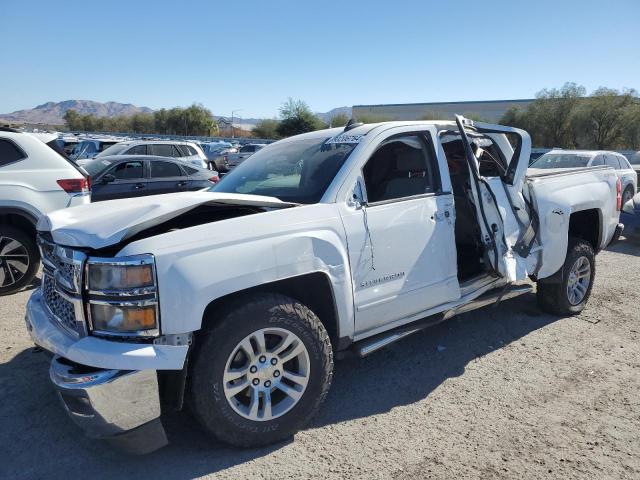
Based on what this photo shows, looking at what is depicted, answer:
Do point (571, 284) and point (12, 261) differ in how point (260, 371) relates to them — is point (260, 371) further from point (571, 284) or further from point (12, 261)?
point (12, 261)

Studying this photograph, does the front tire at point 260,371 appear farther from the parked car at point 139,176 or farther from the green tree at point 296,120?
the green tree at point 296,120

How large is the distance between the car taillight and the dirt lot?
73.9 inches

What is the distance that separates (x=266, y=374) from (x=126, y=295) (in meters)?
0.95

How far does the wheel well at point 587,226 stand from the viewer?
543 cm

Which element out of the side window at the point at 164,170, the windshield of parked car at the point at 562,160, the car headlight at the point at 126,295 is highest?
the side window at the point at 164,170

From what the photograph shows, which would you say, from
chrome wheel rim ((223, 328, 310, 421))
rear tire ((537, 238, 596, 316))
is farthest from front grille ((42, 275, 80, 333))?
rear tire ((537, 238, 596, 316))

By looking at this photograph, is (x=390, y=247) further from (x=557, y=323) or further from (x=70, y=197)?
(x=70, y=197)

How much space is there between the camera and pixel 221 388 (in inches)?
107

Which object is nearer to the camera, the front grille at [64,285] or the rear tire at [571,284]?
the front grille at [64,285]

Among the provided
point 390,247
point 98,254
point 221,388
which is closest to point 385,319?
point 390,247

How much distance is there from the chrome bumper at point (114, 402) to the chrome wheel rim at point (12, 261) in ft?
12.8

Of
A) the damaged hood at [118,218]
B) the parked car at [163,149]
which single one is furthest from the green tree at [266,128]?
the damaged hood at [118,218]

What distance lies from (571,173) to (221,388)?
4462 mm

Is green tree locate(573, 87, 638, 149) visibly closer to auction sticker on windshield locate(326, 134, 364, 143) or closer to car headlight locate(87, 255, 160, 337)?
auction sticker on windshield locate(326, 134, 364, 143)
